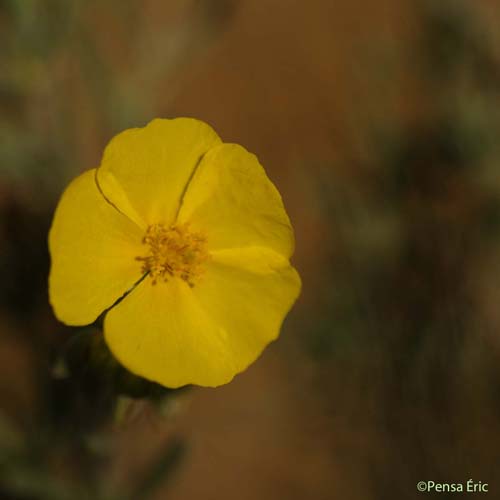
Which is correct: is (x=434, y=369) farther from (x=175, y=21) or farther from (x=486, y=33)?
(x=175, y=21)

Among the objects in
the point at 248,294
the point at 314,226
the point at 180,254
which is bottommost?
the point at 314,226

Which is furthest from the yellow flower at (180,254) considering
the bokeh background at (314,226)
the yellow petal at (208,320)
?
the bokeh background at (314,226)

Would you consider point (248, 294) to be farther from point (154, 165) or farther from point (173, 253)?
point (154, 165)

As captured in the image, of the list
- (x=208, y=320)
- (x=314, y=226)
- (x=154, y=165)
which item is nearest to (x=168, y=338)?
(x=208, y=320)

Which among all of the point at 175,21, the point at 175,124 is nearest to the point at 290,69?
the point at 175,21

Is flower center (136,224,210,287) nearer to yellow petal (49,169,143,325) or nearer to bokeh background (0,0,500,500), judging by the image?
yellow petal (49,169,143,325)

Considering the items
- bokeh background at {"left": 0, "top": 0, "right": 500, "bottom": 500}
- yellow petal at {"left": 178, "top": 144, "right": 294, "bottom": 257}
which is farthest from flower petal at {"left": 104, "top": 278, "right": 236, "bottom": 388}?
bokeh background at {"left": 0, "top": 0, "right": 500, "bottom": 500}

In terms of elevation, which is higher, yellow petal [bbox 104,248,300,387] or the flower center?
the flower center
